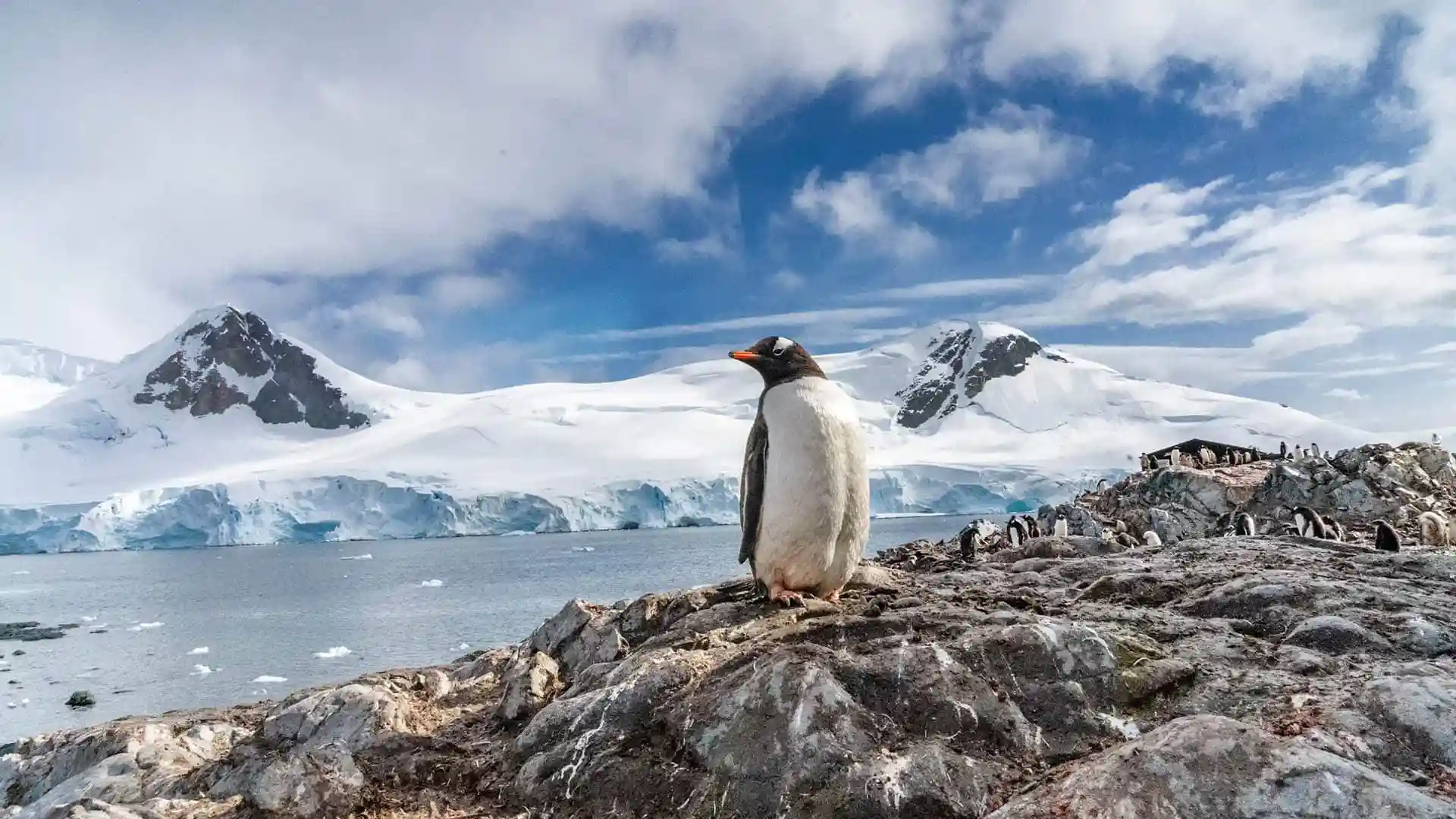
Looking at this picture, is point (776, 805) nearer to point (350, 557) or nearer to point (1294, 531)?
point (1294, 531)

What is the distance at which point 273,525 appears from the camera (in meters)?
102

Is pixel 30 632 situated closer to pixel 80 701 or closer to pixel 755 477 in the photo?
pixel 80 701

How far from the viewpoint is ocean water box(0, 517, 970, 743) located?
29672 mm

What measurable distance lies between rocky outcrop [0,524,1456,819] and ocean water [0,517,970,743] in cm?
2249

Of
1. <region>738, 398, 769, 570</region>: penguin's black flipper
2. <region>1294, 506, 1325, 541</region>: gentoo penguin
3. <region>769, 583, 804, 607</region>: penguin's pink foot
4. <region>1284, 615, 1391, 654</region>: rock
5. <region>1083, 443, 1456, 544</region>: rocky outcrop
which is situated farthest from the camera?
<region>1083, 443, 1456, 544</region>: rocky outcrop

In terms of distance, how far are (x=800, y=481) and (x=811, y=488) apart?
0.29 feet

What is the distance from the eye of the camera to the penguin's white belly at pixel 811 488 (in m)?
6.23

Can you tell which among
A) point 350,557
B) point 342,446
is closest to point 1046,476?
point 350,557

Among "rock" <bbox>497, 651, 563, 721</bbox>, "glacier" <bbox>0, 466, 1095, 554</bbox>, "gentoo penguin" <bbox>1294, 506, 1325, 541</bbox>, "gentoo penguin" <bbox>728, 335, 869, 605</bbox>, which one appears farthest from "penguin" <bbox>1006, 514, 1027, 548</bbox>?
"glacier" <bbox>0, 466, 1095, 554</bbox>

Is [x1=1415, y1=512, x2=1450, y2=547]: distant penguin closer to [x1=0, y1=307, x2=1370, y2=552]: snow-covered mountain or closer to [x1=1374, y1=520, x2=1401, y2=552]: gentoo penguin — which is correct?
[x1=1374, y1=520, x2=1401, y2=552]: gentoo penguin

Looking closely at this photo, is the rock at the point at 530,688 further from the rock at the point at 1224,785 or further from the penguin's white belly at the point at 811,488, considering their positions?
the rock at the point at 1224,785

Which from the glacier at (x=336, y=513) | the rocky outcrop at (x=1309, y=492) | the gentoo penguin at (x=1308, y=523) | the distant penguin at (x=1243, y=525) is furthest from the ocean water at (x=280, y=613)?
the gentoo penguin at (x=1308, y=523)

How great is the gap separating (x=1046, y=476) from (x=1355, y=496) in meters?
89.1

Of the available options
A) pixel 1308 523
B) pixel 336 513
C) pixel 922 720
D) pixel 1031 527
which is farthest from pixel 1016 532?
pixel 336 513
